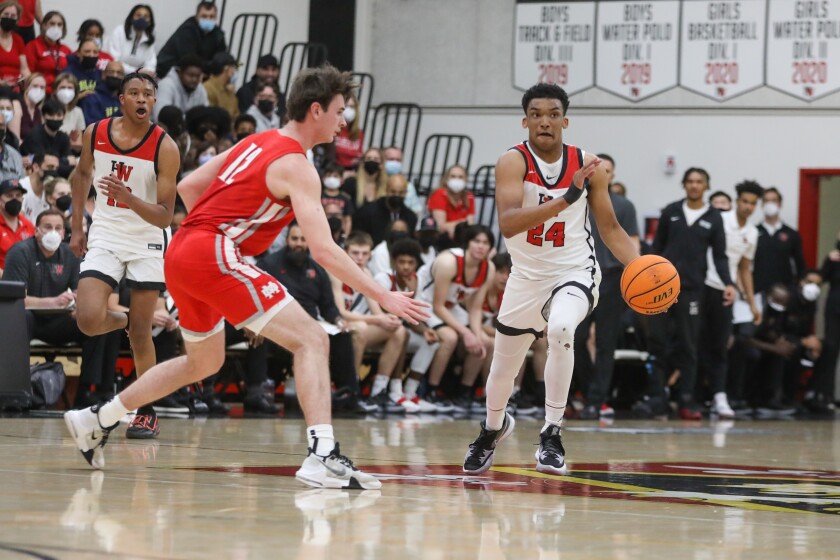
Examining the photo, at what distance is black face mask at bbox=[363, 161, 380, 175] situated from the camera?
603 inches

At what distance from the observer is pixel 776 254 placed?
15562 millimetres


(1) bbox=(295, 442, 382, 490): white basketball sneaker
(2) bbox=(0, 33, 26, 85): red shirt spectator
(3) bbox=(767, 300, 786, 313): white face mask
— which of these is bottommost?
(1) bbox=(295, 442, 382, 490): white basketball sneaker

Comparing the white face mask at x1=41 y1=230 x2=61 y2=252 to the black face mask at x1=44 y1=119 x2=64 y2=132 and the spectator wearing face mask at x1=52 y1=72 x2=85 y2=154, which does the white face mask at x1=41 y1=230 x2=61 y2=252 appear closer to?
the black face mask at x1=44 y1=119 x2=64 y2=132

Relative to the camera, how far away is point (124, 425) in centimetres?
899

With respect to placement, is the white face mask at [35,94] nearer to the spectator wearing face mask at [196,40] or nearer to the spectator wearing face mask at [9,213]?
the spectator wearing face mask at [9,213]

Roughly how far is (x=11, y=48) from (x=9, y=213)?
3.29m

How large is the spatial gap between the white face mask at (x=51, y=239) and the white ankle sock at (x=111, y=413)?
459cm

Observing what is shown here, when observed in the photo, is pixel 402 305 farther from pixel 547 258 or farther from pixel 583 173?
pixel 547 258

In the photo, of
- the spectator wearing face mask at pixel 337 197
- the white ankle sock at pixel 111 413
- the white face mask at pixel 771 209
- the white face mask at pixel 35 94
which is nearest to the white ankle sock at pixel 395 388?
the spectator wearing face mask at pixel 337 197

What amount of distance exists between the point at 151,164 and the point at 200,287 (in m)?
2.50

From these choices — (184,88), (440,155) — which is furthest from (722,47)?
(184,88)

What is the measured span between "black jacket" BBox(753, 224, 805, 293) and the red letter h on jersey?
9.48 meters

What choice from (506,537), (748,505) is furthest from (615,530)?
(748,505)

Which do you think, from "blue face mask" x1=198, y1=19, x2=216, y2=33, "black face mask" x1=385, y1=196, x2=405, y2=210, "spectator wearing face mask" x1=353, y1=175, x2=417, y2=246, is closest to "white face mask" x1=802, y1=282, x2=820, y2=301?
"spectator wearing face mask" x1=353, y1=175, x2=417, y2=246
